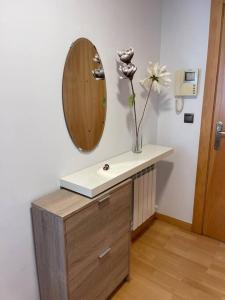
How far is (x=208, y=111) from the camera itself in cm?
205

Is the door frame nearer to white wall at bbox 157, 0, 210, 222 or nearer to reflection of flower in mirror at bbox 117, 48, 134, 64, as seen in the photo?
white wall at bbox 157, 0, 210, 222

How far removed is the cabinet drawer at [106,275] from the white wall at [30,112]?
0.29 m

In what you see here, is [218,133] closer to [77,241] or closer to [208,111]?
[208,111]

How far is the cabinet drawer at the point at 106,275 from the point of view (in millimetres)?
1329

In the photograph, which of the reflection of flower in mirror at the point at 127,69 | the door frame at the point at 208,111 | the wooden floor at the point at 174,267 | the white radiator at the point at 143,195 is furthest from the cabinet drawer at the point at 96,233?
the door frame at the point at 208,111

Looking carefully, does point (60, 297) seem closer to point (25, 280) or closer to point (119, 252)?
point (25, 280)

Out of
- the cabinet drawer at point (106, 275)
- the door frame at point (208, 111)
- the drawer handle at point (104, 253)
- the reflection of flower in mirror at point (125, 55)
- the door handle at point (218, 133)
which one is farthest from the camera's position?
the door handle at point (218, 133)

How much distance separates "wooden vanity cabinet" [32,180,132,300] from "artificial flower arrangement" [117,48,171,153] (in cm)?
69

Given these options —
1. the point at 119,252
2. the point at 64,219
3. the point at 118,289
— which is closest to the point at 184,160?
the point at 119,252

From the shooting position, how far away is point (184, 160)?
7.57 ft

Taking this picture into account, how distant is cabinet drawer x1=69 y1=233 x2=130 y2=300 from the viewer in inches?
52.3

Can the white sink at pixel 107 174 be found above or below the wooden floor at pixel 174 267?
above

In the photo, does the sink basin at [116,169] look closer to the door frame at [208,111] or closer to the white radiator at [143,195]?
the white radiator at [143,195]

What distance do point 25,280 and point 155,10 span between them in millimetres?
2294
